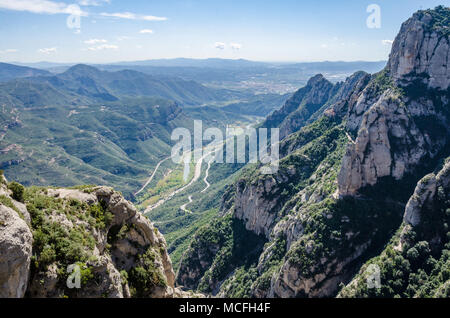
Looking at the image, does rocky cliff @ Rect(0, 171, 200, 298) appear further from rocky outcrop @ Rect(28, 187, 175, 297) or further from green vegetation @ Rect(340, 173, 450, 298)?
green vegetation @ Rect(340, 173, 450, 298)

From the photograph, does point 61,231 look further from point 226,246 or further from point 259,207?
point 226,246

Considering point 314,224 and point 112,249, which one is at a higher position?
point 112,249

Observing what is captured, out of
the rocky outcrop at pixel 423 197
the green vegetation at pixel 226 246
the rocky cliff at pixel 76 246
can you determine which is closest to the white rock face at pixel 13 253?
the rocky cliff at pixel 76 246

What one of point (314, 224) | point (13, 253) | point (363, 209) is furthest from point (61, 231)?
point (363, 209)

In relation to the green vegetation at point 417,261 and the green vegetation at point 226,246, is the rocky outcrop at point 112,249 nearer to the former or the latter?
the green vegetation at point 417,261

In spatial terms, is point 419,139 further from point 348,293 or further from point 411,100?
point 348,293

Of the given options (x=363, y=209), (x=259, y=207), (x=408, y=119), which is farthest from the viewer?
(x=259, y=207)
